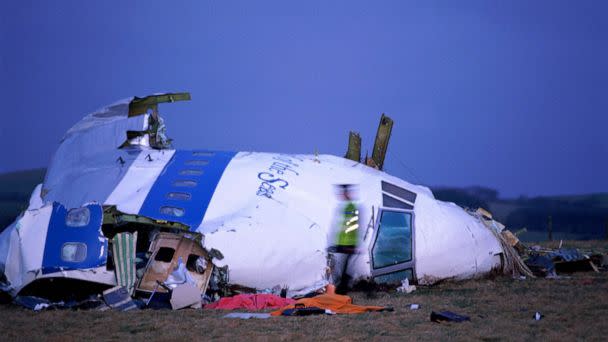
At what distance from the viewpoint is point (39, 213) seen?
628 inches

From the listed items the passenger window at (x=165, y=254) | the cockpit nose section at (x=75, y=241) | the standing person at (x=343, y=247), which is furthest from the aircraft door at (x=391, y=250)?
the cockpit nose section at (x=75, y=241)

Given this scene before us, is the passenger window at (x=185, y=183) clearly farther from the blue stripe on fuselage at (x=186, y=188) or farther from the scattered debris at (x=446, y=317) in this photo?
the scattered debris at (x=446, y=317)

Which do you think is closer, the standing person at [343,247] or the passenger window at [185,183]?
the standing person at [343,247]

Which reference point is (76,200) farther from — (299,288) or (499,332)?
(499,332)

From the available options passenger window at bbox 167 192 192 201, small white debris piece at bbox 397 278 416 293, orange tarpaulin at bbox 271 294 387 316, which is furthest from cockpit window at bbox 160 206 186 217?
small white debris piece at bbox 397 278 416 293

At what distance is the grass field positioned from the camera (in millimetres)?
11875

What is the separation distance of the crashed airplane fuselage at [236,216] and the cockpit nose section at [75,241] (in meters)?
0.02

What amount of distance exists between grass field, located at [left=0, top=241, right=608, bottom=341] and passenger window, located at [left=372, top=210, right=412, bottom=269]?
87cm

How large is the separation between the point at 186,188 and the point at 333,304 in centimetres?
429

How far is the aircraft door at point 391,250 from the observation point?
16656 millimetres

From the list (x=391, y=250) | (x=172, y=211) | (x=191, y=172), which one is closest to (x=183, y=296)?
(x=172, y=211)

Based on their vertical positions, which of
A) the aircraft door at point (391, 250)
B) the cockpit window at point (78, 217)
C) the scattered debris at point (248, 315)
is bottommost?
the scattered debris at point (248, 315)

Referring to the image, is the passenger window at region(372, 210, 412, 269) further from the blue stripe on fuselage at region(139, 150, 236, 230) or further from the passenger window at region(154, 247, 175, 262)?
the passenger window at region(154, 247, 175, 262)

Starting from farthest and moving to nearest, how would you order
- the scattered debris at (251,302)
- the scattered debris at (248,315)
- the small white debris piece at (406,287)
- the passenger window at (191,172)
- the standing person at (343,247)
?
the passenger window at (191,172) → the small white debris piece at (406,287) → the standing person at (343,247) → the scattered debris at (251,302) → the scattered debris at (248,315)
